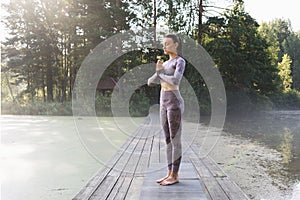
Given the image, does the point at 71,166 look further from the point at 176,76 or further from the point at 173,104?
the point at 176,76

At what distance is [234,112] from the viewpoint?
1139 centimetres

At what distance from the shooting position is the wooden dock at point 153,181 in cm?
181

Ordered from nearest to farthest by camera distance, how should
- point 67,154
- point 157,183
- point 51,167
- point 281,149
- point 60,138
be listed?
point 157,183 < point 51,167 < point 67,154 < point 281,149 < point 60,138

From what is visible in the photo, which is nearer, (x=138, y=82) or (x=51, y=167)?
(x=51, y=167)

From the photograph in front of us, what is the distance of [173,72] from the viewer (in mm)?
1946

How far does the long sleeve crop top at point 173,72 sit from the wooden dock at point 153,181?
778 mm

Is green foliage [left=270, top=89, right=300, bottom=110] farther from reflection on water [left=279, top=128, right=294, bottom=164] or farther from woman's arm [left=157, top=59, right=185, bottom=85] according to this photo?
woman's arm [left=157, top=59, right=185, bottom=85]

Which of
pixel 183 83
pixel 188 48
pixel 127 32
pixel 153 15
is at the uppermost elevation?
pixel 153 15

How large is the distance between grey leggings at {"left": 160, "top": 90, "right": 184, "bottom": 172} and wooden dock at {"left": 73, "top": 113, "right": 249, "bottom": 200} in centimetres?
22

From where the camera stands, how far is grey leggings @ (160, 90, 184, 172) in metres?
1.94

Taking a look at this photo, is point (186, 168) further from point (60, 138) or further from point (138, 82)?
point (138, 82)

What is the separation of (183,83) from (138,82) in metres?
1.72

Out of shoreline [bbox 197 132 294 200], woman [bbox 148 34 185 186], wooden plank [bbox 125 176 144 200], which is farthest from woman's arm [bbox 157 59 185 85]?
shoreline [bbox 197 132 294 200]

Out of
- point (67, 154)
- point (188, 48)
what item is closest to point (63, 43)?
point (188, 48)
